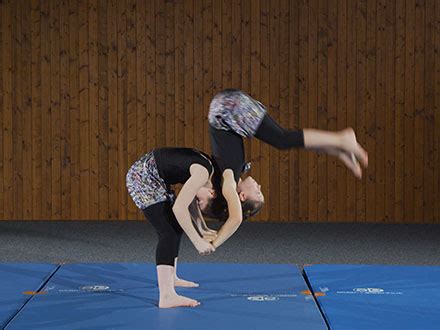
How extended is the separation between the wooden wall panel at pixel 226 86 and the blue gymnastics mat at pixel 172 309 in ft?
10.2

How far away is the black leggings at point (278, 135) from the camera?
4.08m

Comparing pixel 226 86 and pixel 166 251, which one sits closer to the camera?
pixel 166 251

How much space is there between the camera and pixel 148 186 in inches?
165

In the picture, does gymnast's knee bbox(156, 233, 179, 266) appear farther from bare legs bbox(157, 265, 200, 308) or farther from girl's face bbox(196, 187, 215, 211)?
girl's face bbox(196, 187, 215, 211)

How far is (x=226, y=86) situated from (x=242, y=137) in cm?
403

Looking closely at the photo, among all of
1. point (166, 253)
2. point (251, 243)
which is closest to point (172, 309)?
point (166, 253)

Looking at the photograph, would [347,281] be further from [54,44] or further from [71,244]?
[54,44]

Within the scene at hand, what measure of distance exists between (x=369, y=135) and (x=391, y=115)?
297 millimetres

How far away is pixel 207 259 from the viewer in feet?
20.6

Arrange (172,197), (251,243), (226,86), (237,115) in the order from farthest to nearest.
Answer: (226,86) → (251,243) → (172,197) → (237,115)

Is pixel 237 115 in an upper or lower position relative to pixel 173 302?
upper

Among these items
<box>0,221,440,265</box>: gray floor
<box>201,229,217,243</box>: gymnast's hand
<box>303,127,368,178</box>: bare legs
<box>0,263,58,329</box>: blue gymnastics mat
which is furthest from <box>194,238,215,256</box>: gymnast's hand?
<box>0,221,440,265</box>: gray floor

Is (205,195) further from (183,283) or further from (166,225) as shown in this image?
(183,283)

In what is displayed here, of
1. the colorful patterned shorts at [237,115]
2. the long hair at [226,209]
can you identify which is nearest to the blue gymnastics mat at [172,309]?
the long hair at [226,209]
